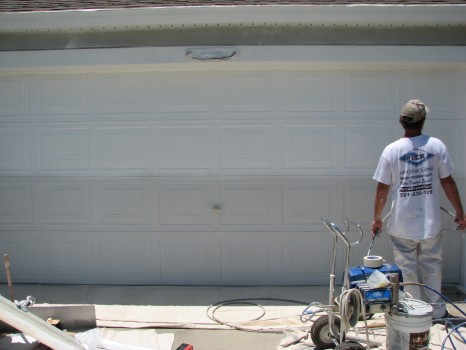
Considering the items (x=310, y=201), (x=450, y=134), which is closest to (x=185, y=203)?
(x=310, y=201)

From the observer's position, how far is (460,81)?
561 cm

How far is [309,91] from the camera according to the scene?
564cm

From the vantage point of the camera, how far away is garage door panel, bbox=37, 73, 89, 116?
228 inches

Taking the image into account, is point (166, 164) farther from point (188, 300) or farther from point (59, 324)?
point (59, 324)

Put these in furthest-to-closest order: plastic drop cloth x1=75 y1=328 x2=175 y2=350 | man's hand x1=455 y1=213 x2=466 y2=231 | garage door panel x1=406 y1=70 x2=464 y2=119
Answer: garage door panel x1=406 y1=70 x2=464 y2=119 → man's hand x1=455 y1=213 x2=466 y2=231 → plastic drop cloth x1=75 y1=328 x2=175 y2=350

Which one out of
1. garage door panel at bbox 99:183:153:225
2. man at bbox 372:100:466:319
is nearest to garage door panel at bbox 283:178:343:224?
man at bbox 372:100:466:319

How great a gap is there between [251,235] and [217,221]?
0.41m

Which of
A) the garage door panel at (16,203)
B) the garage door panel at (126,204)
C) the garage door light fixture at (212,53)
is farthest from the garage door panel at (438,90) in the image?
the garage door panel at (16,203)

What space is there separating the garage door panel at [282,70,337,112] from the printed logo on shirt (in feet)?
4.67

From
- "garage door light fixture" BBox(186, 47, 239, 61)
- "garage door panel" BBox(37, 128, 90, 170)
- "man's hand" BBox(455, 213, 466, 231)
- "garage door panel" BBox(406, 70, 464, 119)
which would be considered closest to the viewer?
"man's hand" BBox(455, 213, 466, 231)

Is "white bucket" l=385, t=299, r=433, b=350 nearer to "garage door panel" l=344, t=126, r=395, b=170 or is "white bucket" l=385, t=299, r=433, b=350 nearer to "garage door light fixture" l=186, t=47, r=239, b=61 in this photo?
"garage door panel" l=344, t=126, r=395, b=170

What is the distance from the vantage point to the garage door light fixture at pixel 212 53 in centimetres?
539

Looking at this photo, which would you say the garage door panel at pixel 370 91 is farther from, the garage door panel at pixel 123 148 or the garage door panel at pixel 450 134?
the garage door panel at pixel 123 148

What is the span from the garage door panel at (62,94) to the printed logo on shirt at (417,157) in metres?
3.55
